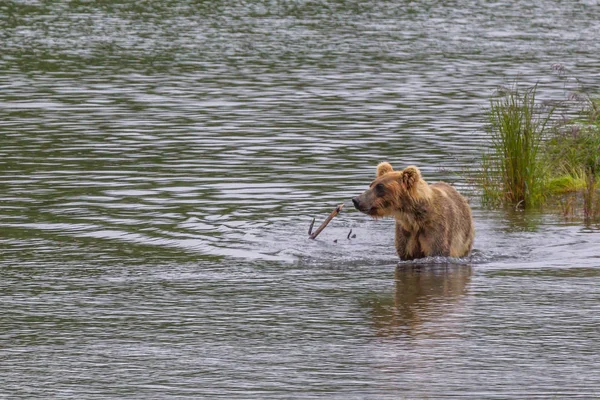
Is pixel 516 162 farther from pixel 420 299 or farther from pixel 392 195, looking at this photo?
pixel 420 299

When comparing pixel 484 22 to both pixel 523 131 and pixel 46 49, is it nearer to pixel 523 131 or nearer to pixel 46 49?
pixel 46 49

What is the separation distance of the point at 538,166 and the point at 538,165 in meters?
0.01

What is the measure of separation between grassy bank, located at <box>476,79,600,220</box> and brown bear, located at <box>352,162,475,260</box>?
94.9 inches

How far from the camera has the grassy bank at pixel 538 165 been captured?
15828 mm

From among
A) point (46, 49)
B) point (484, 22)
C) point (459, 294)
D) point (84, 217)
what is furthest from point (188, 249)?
point (484, 22)

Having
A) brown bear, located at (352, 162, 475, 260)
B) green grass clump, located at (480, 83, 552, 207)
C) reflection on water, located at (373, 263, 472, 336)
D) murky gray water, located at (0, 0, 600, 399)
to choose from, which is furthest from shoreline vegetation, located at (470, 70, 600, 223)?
reflection on water, located at (373, 263, 472, 336)

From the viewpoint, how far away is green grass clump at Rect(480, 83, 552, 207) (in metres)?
15.8

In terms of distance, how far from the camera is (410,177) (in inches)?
510

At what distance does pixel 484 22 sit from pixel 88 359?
36519 millimetres

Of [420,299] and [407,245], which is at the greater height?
[420,299]

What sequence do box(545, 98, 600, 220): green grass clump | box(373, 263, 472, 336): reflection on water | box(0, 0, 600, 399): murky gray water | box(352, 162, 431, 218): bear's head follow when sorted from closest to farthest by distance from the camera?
box(0, 0, 600, 399): murky gray water
box(373, 263, 472, 336): reflection on water
box(352, 162, 431, 218): bear's head
box(545, 98, 600, 220): green grass clump

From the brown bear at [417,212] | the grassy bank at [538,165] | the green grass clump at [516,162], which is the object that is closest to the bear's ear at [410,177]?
the brown bear at [417,212]

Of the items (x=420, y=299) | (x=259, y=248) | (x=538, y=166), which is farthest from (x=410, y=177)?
(x=538, y=166)

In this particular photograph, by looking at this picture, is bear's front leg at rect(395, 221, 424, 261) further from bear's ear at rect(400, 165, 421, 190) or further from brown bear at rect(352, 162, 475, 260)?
bear's ear at rect(400, 165, 421, 190)
